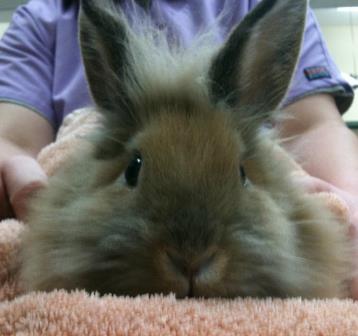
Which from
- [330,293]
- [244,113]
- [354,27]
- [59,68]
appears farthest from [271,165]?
[354,27]

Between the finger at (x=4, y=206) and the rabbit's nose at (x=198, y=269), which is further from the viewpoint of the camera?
the finger at (x=4, y=206)

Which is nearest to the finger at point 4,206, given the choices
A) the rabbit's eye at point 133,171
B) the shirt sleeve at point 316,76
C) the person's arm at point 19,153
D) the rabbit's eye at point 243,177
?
the person's arm at point 19,153

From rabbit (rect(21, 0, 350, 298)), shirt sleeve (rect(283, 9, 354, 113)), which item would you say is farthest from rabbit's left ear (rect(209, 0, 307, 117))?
shirt sleeve (rect(283, 9, 354, 113))

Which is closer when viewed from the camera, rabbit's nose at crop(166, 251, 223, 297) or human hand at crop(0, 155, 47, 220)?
rabbit's nose at crop(166, 251, 223, 297)

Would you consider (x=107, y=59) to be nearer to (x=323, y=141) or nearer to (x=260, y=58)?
(x=260, y=58)

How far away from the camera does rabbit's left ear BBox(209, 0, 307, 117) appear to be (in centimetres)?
92

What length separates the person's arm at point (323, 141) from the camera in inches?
61.4

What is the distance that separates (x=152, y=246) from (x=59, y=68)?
1235 mm

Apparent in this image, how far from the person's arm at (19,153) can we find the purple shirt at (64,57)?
0.04 m

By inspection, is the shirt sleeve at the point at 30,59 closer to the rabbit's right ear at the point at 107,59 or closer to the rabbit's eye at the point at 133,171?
the rabbit's right ear at the point at 107,59

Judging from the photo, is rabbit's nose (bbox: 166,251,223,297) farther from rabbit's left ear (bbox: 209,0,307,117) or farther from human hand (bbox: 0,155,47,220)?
human hand (bbox: 0,155,47,220)

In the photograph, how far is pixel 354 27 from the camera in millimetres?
3189

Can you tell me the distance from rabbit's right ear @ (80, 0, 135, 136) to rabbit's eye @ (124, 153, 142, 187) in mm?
95

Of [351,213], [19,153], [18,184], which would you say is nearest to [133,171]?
[18,184]
